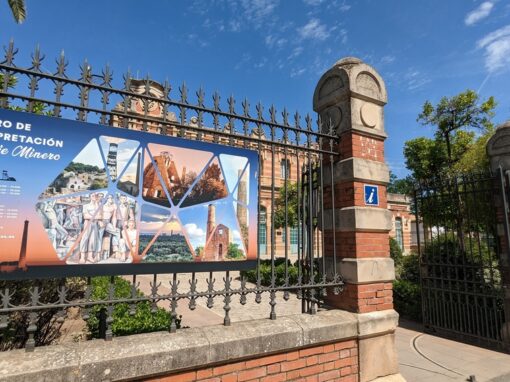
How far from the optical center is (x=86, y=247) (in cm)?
306

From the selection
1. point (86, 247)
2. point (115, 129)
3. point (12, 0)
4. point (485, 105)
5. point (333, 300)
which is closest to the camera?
point (86, 247)

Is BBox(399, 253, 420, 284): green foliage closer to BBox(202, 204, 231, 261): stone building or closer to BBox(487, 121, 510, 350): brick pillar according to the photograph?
BBox(487, 121, 510, 350): brick pillar

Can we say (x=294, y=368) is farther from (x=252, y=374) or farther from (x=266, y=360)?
(x=252, y=374)

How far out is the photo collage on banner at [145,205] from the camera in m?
3.01

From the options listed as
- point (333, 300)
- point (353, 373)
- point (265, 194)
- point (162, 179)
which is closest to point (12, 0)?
point (162, 179)

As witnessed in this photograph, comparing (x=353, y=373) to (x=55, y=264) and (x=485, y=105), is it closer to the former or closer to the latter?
(x=55, y=264)

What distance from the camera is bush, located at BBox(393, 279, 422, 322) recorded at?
9.20 metres

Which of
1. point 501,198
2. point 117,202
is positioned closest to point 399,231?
point 501,198

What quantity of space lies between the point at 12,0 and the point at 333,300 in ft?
31.4

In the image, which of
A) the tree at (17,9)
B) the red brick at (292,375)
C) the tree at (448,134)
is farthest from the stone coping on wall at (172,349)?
the tree at (448,134)

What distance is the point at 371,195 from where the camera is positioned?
4.55m

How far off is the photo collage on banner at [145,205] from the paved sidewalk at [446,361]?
13.5ft

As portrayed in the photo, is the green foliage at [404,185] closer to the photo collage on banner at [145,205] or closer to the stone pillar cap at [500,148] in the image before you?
the stone pillar cap at [500,148]

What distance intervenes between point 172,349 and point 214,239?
1.21 meters
